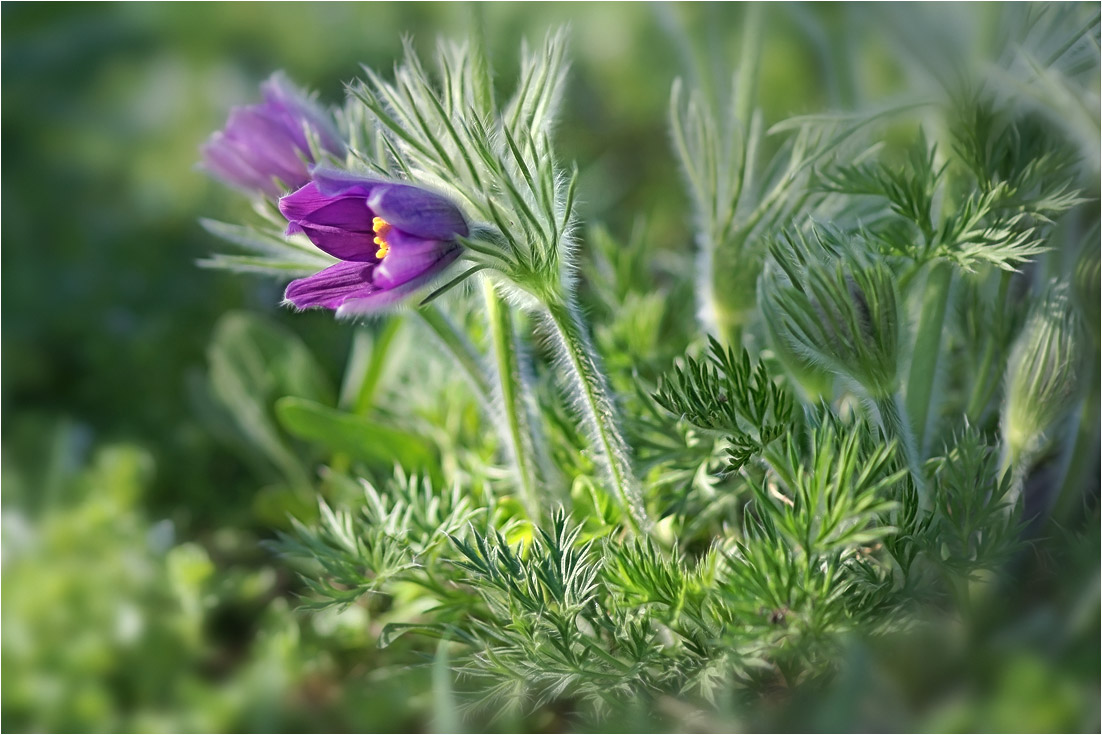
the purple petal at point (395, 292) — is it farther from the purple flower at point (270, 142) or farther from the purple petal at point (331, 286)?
the purple flower at point (270, 142)

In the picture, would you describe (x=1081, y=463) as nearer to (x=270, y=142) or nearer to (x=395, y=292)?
(x=395, y=292)

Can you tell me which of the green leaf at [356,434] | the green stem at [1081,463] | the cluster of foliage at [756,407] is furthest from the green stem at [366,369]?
the green stem at [1081,463]

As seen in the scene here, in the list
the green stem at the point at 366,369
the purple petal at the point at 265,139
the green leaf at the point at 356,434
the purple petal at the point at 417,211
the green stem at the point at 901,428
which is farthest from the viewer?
the green stem at the point at 366,369

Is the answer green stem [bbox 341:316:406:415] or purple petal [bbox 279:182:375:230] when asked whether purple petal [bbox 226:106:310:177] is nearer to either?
purple petal [bbox 279:182:375:230]

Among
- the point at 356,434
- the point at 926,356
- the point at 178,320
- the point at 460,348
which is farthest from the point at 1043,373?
the point at 178,320

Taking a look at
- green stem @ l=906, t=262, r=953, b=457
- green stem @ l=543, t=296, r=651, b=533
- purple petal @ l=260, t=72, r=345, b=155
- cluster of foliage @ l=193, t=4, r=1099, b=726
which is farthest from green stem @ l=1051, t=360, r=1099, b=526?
purple petal @ l=260, t=72, r=345, b=155

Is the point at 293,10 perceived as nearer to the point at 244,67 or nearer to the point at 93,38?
the point at 244,67
